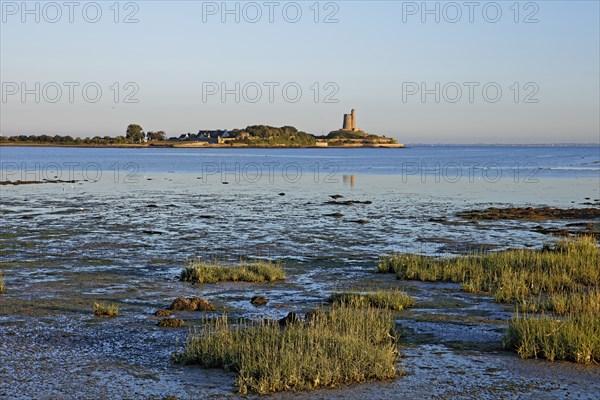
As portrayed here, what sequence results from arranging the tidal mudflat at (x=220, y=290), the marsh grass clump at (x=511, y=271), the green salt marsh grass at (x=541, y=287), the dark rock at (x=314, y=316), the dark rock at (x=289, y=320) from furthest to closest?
the marsh grass clump at (x=511, y=271) < the dark rock at (x=289, y=320) < the dark rock at (x=314, y=316) < the green salt marsh grass at (x=541, y=287) < the tidal mudflat at (x=220, y=290)

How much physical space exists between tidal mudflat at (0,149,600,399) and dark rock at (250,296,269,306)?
133mm

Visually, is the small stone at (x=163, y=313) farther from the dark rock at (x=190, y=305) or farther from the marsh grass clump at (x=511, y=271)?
the marsh grass clump at (x=511, y=271)

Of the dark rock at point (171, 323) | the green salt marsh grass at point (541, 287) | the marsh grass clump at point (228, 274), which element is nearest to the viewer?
the green salt marsh grass at point (541, 287)

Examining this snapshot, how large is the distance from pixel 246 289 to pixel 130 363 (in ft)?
21.2

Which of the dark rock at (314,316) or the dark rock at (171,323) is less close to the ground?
the dark rock at (314,316)

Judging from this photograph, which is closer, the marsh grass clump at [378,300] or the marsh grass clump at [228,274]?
the marsh grass clump at [378,300]

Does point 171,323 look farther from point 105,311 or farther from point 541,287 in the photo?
point 541,287

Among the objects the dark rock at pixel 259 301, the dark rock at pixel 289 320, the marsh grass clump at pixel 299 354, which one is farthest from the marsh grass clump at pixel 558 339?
the dark rock at pixel 259 301

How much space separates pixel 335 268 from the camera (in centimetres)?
2131

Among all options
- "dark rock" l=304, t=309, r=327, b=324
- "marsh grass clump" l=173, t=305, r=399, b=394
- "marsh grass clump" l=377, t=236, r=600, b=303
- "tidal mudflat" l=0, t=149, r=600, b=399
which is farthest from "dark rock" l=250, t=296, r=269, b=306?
"marsh grass clump" l=377, t=236, r=600, b=303

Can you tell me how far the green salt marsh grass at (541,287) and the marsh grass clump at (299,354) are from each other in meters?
2.39

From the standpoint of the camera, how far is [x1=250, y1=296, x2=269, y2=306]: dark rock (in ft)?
52.5

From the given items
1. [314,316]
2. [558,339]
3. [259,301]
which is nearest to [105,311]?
[259,301]

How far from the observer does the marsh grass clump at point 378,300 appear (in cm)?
1530
